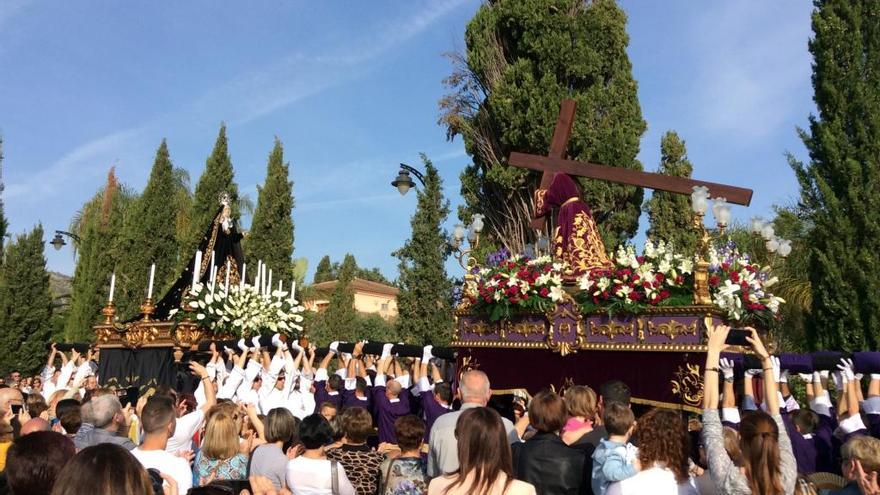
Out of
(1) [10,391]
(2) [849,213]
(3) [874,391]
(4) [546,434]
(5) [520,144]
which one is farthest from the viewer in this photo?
(5) [520,144]

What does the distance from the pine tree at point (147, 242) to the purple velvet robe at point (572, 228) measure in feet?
68.3

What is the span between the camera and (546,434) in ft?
15.1

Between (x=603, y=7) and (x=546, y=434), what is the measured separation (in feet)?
62.5

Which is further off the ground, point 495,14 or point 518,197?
point 495,14

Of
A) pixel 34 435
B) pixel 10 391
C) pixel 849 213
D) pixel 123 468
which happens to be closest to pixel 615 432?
pixel 123 468

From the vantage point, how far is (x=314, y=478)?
190 inches

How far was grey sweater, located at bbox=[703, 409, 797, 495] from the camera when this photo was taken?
3.66m

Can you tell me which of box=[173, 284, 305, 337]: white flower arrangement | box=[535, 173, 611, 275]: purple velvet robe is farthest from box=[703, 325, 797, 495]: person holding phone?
box=[173, 284, 305, 337]: white flower arrangement

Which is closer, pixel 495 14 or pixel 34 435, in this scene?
pixel 34 435

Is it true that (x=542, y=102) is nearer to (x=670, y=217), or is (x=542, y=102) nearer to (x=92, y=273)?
(x=670, y=217)

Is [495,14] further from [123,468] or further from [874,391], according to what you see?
[123,468]

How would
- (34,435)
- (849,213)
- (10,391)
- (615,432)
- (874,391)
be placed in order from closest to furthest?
(34,435), (615,432), (10,391), (874,391), (849,213)

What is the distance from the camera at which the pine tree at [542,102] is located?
790 inches

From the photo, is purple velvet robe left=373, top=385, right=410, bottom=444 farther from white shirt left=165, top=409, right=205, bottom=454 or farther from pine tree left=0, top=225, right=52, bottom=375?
pine tree left=0, top=225, right=52, bottom=375
